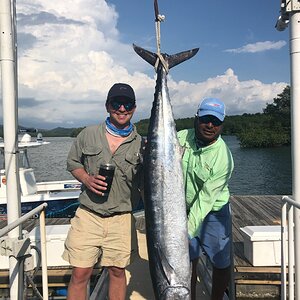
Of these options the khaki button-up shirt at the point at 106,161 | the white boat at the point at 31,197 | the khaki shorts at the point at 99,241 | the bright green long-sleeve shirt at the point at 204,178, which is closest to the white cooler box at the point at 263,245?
the bright green long-sleeve shirt at the point at 204,178

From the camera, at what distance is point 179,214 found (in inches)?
85.3

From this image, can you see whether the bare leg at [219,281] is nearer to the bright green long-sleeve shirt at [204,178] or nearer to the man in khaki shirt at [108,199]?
the bright green long-sleeve shirt at [204,178]

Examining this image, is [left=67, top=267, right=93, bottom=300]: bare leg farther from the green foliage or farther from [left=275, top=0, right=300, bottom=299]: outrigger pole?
the green foliage

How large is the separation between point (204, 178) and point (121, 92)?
0.82 m

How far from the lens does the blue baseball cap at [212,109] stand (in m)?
2.40

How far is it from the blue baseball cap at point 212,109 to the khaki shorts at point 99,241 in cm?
91

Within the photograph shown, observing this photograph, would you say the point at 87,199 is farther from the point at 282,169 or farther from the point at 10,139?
the point at 282,169

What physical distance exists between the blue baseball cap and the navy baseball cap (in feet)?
1.56

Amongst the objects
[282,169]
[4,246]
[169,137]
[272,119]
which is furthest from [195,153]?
[272,119]

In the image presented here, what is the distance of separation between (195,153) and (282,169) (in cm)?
2364

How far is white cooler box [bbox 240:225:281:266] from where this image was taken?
3777 millimetres

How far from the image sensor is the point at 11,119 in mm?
2496

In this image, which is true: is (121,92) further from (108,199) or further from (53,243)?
(53,243)

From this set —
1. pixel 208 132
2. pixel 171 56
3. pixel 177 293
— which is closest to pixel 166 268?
pixel 177 293
